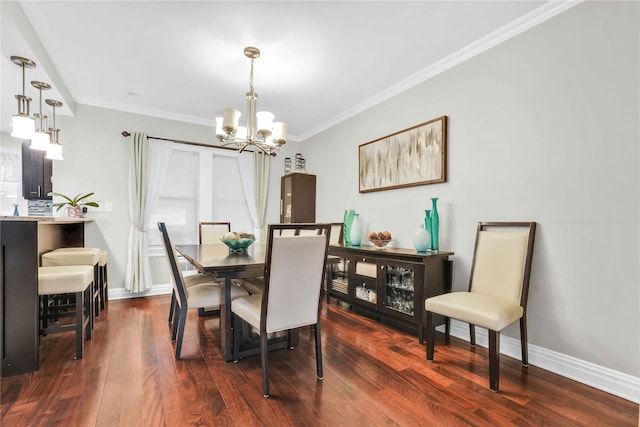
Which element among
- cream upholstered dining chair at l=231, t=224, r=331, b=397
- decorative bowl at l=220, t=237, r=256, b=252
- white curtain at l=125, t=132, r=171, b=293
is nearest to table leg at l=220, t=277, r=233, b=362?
cream upholstered dining chair at l=231, t=224, r=331, b=397

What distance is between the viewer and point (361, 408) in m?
1.62

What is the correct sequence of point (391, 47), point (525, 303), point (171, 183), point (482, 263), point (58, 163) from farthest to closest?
1. point (171, 183)
2. point (58, 163)
3. point (391, 47)
4. point (482, 263)
5. point (525, 303)

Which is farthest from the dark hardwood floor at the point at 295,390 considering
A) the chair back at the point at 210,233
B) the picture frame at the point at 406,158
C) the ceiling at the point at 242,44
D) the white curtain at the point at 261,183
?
the white curtain at the point at 261,183

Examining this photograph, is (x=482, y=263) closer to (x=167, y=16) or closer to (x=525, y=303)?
(x=525, y=303)

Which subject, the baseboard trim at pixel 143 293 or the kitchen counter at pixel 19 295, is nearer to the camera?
the kitchen counter at pixel 19 295

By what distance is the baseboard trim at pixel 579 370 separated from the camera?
5.73 feet

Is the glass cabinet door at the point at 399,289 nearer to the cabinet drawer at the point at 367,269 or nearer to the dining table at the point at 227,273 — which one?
the cabinet drawer at the point at 367,269

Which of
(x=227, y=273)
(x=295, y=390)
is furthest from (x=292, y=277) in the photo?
(x=295, y=390)

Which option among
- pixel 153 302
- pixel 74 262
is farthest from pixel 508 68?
pixel 153 302

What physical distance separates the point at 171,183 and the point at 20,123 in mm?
2196

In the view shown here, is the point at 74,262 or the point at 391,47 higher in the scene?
A: the point at 391,47

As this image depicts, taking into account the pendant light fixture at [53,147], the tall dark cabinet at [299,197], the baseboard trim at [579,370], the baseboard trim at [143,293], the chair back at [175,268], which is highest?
the pendant light fixture at [53,147]

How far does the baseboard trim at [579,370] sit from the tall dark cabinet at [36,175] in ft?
16.4

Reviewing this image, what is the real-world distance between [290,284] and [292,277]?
0.04 metres
